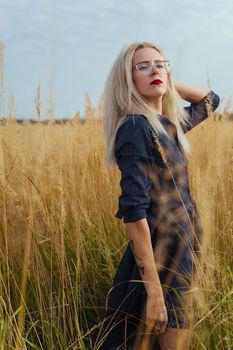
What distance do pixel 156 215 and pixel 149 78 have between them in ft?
1.40

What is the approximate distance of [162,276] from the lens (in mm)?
1647

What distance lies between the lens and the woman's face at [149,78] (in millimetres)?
1659

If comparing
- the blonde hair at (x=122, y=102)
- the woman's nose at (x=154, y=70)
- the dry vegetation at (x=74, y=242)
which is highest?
the woman's nose at (x=154, y=70)

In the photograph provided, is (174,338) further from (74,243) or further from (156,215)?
(74,243)

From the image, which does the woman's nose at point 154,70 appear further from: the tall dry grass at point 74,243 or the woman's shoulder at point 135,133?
the tall dry grass at point 74,243

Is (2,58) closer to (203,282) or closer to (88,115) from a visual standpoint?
(88,115)

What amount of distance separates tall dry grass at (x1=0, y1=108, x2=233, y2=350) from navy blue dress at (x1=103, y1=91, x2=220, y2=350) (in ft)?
0.23

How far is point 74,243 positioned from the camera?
7.59 ft

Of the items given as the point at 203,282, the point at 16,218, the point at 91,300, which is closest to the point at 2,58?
the point at 16,218

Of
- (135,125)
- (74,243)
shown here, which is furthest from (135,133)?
(74,243)

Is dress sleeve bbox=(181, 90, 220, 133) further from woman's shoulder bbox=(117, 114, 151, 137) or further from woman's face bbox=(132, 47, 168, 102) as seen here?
woman's shoulder bbox=(117, 114, 151, 137)

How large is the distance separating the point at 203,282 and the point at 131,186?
1.29 feet

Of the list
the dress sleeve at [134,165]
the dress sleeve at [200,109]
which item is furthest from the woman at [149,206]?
the dress sleeve at [200,109]

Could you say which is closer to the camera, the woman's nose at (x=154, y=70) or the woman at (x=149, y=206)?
the woman at (x=149, y=206)
